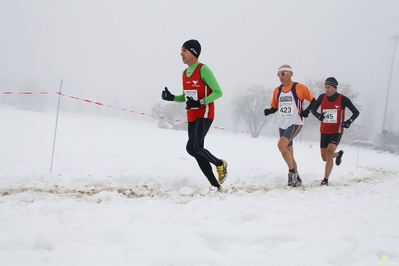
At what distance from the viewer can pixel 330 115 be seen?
5742 millimetres

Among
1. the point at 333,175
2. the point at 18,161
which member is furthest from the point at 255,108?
the point at 18,161

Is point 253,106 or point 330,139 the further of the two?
point 253,106

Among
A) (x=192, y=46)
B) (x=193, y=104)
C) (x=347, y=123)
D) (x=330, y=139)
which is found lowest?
(x=330, y=139)

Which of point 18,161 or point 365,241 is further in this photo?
point 18,161

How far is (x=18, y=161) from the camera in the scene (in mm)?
5051

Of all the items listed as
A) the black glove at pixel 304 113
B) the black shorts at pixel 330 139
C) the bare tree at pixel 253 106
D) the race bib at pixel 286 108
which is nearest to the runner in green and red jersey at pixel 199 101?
the race bib at pixel 286 108

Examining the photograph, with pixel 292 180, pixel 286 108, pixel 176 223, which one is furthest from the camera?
pixel 286 108

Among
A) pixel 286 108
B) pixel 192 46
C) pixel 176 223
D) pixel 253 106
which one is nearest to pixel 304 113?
pixel 286 108

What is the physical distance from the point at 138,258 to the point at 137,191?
2.18 meters

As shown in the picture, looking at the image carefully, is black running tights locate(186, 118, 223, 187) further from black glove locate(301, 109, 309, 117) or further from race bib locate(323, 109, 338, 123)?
race bib locate(323, 109, 338, 123)

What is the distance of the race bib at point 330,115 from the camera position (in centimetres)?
568

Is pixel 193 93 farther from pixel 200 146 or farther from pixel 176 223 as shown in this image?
pixel 176 223

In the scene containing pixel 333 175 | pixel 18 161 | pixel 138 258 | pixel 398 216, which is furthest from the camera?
pixel 333 175

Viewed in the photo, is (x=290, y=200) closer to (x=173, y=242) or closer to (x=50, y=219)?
(x=173, y=242)
